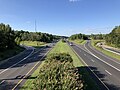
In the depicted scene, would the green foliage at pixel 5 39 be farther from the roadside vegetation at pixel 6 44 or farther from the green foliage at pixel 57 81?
the green foliage at pixel 57 81

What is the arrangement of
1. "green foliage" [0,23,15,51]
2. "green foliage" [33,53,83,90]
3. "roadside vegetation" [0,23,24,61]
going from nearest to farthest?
"green foliage" [33,53,83,90]
"roadside vegetation" [0,23,24,61]
"green foliage" [0,23,15,51]

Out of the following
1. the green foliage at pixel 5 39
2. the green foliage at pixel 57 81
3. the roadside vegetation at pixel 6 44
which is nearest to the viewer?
the green foliage at pixel 57 81

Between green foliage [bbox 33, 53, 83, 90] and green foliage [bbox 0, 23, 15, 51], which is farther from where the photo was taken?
green foliage [bbox 0, 23, 15, 51]

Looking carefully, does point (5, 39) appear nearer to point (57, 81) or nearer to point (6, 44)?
point (6, 44)

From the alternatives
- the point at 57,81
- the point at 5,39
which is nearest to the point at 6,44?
→ the point at 5,39

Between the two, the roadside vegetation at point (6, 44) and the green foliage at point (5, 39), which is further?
the green foliage at point (5, 39)

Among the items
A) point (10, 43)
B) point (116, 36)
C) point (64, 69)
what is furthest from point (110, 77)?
point (116, 36)

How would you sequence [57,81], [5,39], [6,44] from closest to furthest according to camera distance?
1. [57,81]
2. [5,39]
3. [6,44]

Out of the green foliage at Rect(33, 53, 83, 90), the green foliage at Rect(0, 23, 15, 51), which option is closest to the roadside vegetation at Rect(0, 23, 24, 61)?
the green foliage at Rect(0, 23, 15, 51)

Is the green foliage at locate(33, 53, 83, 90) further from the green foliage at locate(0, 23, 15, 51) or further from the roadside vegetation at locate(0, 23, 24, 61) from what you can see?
the green foliage at locate(0, 23, 15, 51)

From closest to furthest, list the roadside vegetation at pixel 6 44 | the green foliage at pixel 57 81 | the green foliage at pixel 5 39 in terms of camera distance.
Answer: the green foliage at pixel 57 81 → the roadside vegetation at pixel 6 44 → the green foliage at pixel 5 39

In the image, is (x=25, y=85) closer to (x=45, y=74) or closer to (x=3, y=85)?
(x=3, y=85)

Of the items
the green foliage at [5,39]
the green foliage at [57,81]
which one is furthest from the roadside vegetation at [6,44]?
the green foliage at [57,81]

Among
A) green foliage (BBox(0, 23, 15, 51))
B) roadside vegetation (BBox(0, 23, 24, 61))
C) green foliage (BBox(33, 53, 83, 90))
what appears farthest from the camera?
green foliage (BBox(0, 23, 15, 51))
